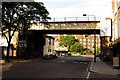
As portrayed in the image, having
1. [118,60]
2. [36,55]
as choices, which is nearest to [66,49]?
[36,55]

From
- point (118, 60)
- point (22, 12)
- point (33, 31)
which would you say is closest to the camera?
point (118, 60)

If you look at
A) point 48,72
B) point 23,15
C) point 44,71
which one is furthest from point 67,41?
point 48,72

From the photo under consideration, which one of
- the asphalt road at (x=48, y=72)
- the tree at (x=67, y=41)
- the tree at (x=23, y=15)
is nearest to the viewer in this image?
the asphalt road at (x=48, y=72)

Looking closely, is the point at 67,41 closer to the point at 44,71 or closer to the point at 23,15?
the point at 23,15

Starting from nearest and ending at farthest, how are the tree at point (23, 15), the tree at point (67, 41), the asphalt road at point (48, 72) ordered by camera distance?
the asphalt road at point (48, 72)
the tree at point (23, 15)
the tree at point (67, 41)

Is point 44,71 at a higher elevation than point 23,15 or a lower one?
lower

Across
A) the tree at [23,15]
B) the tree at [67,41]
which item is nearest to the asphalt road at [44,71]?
the tree at [23,15]

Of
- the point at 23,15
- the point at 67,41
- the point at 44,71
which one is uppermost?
the point at 23,15

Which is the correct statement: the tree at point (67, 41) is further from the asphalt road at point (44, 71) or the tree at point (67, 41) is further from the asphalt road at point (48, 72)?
the asphalt road at point (48, 72)

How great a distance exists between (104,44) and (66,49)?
10471cm

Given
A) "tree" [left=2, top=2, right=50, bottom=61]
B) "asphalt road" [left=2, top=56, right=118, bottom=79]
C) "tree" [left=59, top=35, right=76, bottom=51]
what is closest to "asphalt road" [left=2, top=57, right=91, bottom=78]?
"asphalt road" [left=2, top=56, right=118, bottom=79]

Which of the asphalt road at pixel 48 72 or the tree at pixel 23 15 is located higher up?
the tree at pixel 23 15

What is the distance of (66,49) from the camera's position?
17175cm

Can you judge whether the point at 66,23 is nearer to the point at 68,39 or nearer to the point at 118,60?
the point at 118,60
